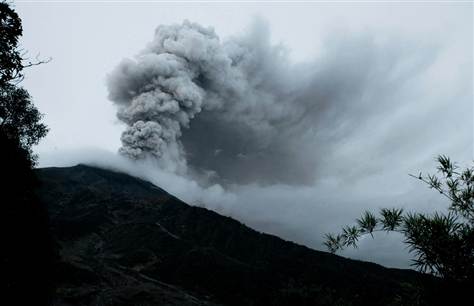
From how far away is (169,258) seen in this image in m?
111

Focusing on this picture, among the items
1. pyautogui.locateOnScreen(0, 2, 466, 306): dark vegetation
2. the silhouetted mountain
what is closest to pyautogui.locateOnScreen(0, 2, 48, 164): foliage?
pyautogui.locateOnScreen(0, 2, 466, 306): dark vegetation

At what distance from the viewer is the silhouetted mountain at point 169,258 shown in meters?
75.1

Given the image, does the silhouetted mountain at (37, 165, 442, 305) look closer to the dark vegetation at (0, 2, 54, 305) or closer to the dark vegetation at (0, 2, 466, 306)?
the dark vegetation at (0, 2, 466, 306)

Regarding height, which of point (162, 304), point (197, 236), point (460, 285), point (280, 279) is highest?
point (197, 236)

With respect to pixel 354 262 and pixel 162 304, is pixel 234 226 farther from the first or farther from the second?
pixel 162 304

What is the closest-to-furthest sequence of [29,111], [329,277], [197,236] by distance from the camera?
[29,111]
[329,277]
[197,236]

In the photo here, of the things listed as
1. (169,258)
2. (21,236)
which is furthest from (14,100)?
(169,258)

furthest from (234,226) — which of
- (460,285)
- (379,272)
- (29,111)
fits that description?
(460,285)

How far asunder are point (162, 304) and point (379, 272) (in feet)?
383

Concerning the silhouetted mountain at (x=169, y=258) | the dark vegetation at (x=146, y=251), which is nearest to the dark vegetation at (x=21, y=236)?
the dark vegetation at (x=146, y=251)

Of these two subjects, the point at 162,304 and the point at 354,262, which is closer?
the point at 162,304

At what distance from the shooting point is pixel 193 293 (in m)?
87.4

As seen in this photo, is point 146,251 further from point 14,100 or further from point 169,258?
point 14,100

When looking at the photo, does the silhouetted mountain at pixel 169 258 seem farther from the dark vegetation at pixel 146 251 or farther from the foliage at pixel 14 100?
the foliage at pixel 14 100
